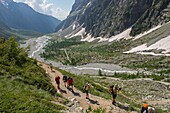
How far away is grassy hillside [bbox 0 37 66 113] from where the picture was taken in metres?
22.1

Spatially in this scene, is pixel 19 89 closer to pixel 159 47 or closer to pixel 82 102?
pixel 82 102

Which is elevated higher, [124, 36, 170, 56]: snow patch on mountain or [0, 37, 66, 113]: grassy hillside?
[124, 36, 170, 56]: snow patch on mountain

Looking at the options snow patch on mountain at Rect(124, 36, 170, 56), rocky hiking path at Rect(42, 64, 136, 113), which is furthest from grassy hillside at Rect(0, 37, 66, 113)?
snow patch on mountain at Rect(124, 36, 170, 56)

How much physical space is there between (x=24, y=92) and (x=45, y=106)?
12.3ft

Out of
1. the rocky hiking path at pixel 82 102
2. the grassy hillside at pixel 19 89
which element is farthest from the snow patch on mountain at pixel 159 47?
the grassy hillside at pixel 19 89

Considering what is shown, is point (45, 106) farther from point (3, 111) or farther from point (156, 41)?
point (156, 41)

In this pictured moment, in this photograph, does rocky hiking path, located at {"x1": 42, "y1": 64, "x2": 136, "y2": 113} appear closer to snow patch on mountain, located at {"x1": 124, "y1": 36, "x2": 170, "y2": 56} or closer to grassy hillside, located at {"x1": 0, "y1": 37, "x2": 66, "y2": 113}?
grassy hillside, located at {"x1": 0, "y1": 37, "x2": 66, "y2": 113}

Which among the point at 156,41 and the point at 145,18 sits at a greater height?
the point at 145,18

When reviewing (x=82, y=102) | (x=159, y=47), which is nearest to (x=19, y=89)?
(x=82, y=102)

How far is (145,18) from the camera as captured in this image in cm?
19925

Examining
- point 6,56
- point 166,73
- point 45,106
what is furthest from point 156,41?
point 45,106

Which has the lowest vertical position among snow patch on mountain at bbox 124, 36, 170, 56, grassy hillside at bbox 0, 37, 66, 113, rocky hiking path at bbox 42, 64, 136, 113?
rocky hiking path at bbox 42, 64, 136, 113

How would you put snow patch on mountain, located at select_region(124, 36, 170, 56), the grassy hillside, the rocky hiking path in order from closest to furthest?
the grassy hillside, the rocky hiking path, snow patch on mountain, located at select_region(124, 36, 170, 56)

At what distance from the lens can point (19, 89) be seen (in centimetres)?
2647
